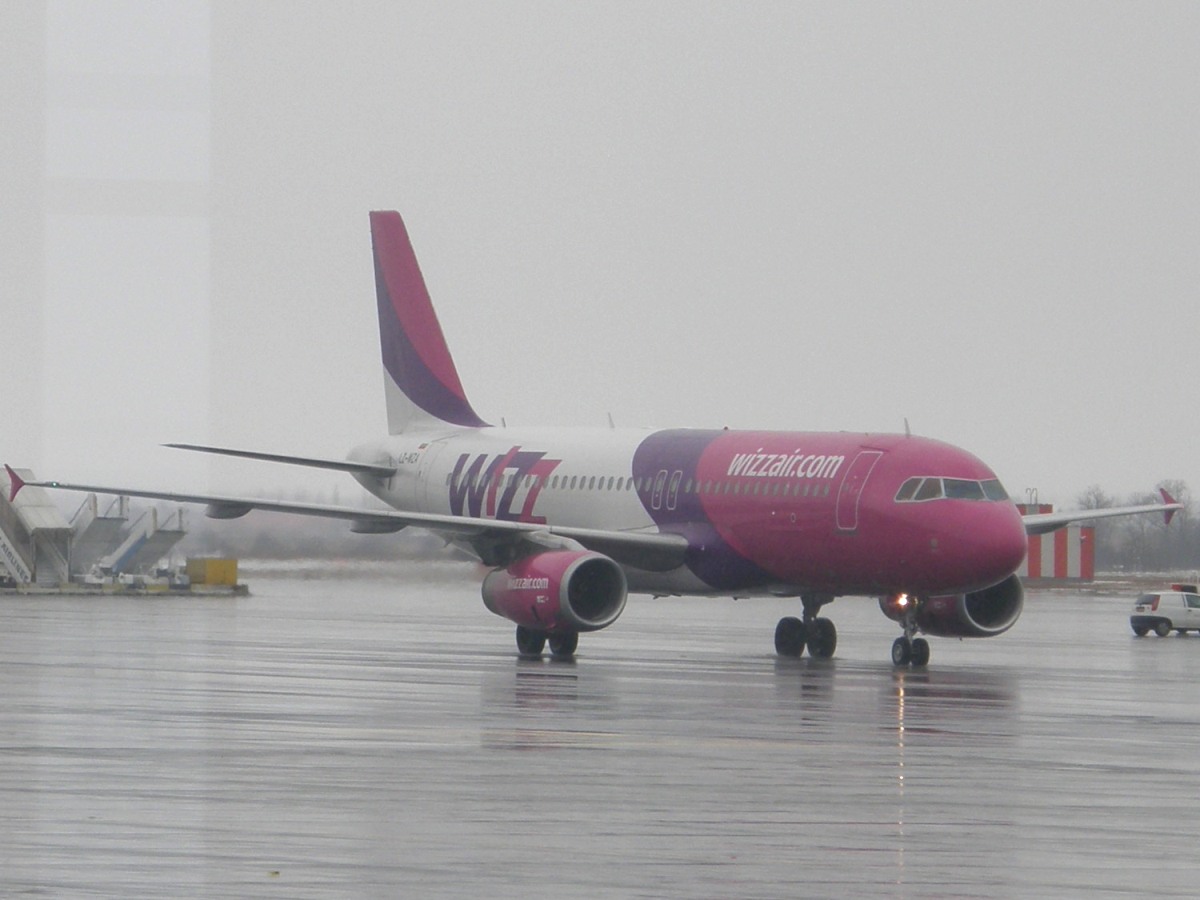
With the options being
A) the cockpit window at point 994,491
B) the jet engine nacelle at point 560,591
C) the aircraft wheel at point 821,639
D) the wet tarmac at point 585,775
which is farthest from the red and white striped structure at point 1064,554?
the jet engine nacelle at point 560,591

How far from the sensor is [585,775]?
51.8 feet

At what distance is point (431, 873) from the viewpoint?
36.8ft

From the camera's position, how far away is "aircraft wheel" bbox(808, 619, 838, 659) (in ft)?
110

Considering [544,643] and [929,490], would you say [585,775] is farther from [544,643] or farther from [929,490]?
[544,643]

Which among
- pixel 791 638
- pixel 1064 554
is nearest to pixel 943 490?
pixel 791 638

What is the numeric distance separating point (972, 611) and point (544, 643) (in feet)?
21.6

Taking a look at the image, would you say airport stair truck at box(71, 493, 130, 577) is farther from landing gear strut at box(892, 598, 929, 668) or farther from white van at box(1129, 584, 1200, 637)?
landing gear strut at box(892, 598, 929, 668)

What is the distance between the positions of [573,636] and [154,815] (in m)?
18.7

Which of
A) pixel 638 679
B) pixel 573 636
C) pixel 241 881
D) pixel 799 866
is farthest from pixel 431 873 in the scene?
pixel 573 636

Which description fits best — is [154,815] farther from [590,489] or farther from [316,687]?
[590,489]

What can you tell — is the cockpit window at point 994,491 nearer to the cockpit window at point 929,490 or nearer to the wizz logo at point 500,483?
the cockpit window at point 929,490

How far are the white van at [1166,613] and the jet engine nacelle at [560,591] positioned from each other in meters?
17.0

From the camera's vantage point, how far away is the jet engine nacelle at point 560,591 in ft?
102

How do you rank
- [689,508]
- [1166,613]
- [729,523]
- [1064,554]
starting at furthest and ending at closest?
[1064,554] → [1166,613] → [689,508] → [729,523]
